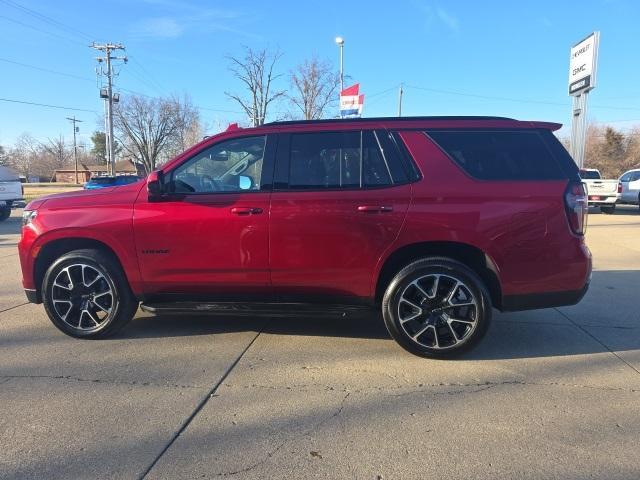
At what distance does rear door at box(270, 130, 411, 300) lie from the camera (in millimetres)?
4062

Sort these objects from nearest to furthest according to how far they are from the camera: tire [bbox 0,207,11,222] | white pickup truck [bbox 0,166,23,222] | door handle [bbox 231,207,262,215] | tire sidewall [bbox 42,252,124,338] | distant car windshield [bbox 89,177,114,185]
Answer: door handle [bbox 231,207,262,215]
tire sidewall [bbox 42,252,124,338]
white pickup truck [bbox 0,166,23,222]
tire [bbox 0,207,11,222]
distant car windshield [bbox 89,177,114,185]

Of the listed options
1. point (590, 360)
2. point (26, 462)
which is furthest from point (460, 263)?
point (26, 462)

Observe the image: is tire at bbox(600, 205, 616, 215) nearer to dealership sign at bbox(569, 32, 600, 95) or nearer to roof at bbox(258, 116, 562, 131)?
dealership sign at bbox(569, 32, 600, 95)

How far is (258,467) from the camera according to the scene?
2639 mm

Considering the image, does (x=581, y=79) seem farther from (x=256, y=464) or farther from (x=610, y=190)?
(x=256, y=464)

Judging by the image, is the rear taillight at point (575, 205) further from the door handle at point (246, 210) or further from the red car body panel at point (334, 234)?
the door handle at point (246, 210)

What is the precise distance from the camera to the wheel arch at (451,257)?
4152mm

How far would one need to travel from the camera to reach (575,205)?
4.00 meters

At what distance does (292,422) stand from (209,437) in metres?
0.52

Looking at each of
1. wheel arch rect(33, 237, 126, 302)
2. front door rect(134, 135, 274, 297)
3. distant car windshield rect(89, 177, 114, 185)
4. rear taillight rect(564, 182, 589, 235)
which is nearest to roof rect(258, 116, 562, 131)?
front door rect(134, 135, 274, 297)

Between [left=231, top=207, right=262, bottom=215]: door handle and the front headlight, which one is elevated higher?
[left=231, top=207, right=262, bottom=215]: door handle

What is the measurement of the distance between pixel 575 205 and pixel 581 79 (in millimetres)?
18515

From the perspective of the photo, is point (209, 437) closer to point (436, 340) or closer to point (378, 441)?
point (378, 441)

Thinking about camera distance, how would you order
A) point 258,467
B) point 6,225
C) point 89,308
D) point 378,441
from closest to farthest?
point 258,467
point 378,441
point 89,308
point 6,225
